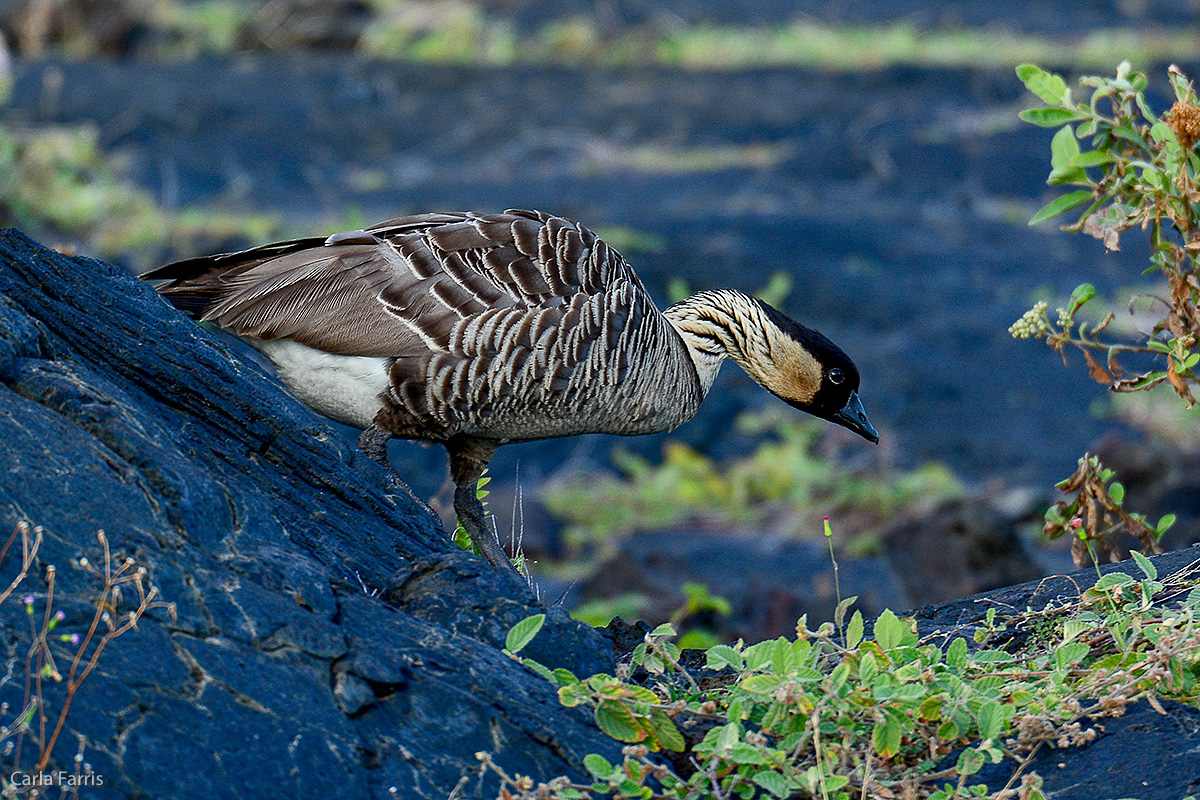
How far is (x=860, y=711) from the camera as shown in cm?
299

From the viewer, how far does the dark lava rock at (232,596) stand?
260cm

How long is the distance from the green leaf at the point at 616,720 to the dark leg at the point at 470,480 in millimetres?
2281

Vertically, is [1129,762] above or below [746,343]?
below

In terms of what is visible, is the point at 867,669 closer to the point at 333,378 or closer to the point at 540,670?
the point at 540,670

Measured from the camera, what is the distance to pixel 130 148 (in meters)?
15.3

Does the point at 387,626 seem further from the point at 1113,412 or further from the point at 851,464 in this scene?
the point at 1113,412

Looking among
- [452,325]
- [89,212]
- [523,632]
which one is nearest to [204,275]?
[452,325]

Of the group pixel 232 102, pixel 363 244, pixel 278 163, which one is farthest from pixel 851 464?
pixel 232 102

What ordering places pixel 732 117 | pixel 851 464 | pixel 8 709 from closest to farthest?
1. pixel 8 709
2. pixel 851 464
3. pixel 732 117

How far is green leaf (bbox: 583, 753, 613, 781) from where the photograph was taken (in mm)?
2719

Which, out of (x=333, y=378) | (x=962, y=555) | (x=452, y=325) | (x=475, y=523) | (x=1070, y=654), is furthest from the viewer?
(x=962, y=555)

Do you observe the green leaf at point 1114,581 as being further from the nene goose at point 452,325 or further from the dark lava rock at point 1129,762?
the nene goose at point 452,325

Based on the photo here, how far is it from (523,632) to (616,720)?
29 centimetres

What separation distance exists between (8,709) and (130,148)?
545 inches
